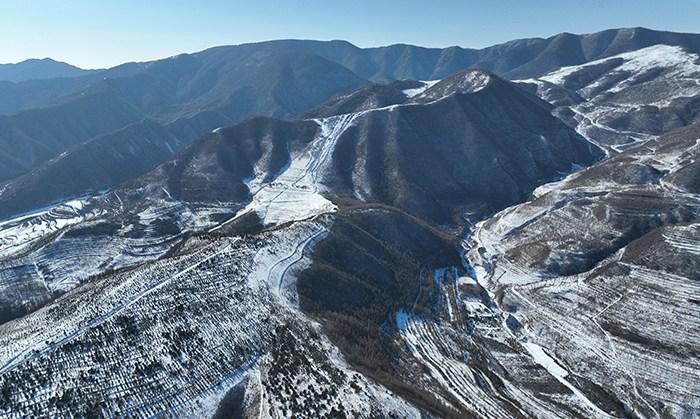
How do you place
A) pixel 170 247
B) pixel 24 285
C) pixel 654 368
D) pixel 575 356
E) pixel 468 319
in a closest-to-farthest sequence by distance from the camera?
1. pixel 654 368
2. pixel 575 356
3. pixel 468 319
4. pixel 24 285
5. pixel 170 247

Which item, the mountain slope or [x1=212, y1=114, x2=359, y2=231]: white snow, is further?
[x1=212, y1=114, x2=359, y2=231]: white snow

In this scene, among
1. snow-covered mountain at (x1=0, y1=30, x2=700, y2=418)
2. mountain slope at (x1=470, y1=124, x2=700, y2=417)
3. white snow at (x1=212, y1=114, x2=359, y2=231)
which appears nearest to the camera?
snow-covered mountain at (x1=0, y1=30, x2=700, y2=418)

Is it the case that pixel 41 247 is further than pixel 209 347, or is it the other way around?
pixel 41 247

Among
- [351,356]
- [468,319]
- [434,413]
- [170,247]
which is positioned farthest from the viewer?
[170,247]

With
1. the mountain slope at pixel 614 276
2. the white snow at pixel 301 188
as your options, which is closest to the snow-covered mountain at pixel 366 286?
the mountain slope at pixel 614 276

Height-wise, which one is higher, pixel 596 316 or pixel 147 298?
pixel 147 298

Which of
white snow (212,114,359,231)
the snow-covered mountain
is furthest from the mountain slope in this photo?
white snow (212,114,359,231)

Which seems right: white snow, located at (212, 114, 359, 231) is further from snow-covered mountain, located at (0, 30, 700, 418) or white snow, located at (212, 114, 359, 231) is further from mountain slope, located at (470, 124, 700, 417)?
mountain slope, located at (470, 124, 700, 417)

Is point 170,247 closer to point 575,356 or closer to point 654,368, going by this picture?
point 575,356

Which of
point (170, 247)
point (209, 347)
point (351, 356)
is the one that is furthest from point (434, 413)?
point (170, 247)
